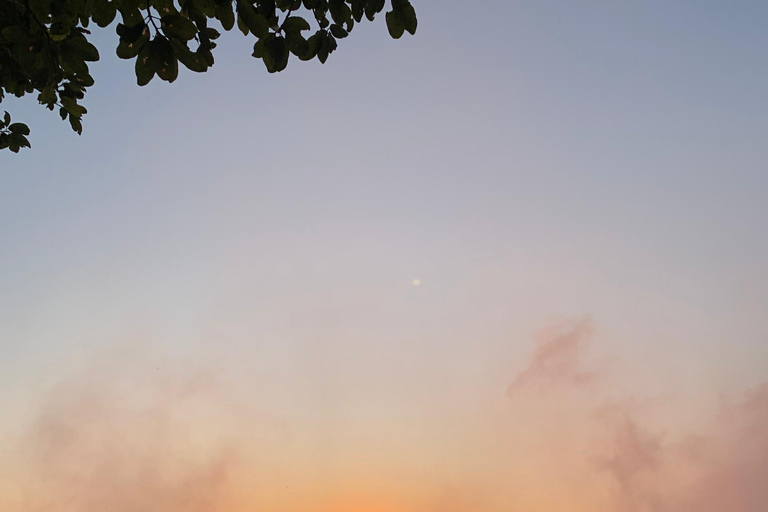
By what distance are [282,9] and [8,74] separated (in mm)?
3337

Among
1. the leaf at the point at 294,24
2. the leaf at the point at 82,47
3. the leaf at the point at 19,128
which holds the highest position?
the leaf at the point at 19,128

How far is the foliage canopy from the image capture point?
156 inches

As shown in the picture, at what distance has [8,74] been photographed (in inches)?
235

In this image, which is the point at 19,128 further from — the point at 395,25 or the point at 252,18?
the point at 395,25

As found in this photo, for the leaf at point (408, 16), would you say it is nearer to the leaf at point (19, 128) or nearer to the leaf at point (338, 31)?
the leaf at point (338, 31)

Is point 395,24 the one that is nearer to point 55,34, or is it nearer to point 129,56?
point 129,56

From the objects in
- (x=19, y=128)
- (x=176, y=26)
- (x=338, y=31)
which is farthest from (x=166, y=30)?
(x=19, y=128)

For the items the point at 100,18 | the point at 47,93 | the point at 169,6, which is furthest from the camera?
the point at 47,93

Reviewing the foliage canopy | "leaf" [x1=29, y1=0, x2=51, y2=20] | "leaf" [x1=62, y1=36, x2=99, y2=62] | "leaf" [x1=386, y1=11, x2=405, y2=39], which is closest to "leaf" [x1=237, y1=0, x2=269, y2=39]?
the foliage canopy

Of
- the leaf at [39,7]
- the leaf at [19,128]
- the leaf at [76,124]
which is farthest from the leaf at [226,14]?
the leaf at [19,128]

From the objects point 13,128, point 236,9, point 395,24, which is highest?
point 13,128

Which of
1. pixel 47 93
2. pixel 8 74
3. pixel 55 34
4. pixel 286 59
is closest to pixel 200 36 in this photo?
pixel 286 59

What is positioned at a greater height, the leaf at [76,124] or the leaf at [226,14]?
the leaf at [76,124]

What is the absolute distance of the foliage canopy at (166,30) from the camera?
3.97 m
